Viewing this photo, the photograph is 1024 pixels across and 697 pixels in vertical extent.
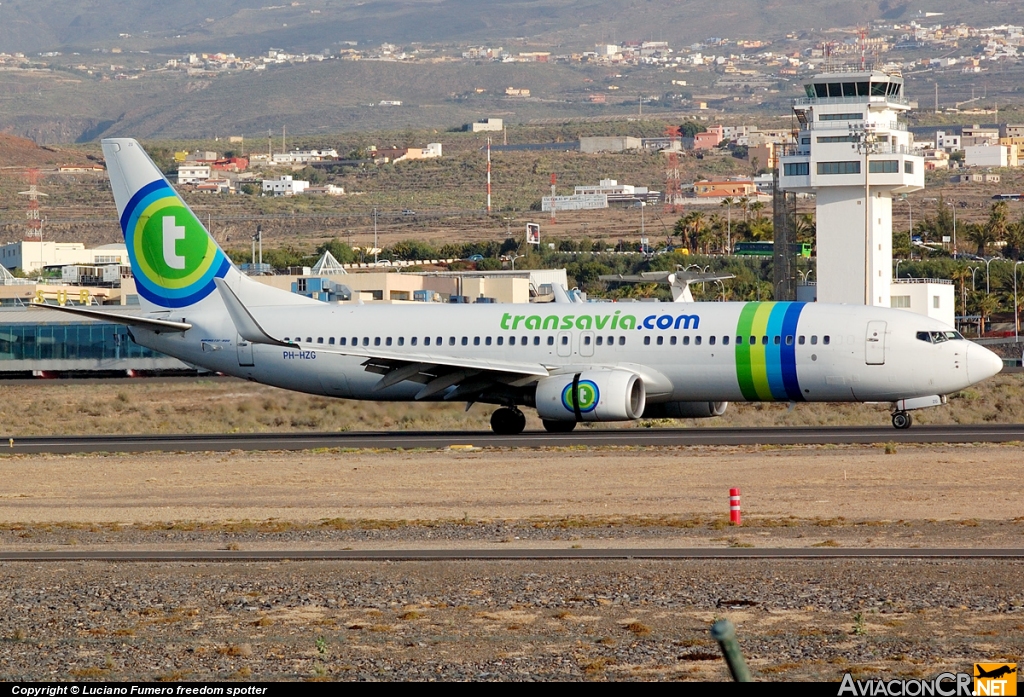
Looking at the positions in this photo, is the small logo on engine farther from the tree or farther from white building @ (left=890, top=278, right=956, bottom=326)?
the tree

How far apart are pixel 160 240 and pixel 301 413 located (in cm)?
901

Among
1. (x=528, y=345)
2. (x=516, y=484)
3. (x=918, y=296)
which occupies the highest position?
(x=918, y=296)

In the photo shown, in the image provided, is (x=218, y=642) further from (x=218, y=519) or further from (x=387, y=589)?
A: (x=218, y=519)

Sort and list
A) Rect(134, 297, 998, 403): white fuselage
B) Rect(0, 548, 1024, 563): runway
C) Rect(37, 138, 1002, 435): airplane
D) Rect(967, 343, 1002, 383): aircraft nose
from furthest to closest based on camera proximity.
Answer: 1. Rect(37, 138, 1002, 435): airplane
2. Rect(134, 297, 998, 403): white fuselage
3. Rect(967, 343, 1002, 383): aircraft nose
4. Rect(0, 548, 1024, 563): runway

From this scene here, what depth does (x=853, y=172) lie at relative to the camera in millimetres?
89375

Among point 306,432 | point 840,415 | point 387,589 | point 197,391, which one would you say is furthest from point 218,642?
point 197,391

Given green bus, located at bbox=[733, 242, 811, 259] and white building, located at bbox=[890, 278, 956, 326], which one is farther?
green bus, located at bbox=[733, 242, 811, 259]

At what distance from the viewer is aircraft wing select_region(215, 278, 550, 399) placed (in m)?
38.4

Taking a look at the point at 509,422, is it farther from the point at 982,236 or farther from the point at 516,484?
the point at 982,236

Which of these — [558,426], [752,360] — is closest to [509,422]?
[558,426]

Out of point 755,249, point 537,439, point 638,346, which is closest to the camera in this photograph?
point 537,439

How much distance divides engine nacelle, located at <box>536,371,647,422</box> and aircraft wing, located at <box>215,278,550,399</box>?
0.79 metres

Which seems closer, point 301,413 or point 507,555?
point 507,555

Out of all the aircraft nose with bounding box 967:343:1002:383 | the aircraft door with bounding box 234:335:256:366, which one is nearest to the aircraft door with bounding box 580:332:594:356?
the aircraft nose with bounding box 967:343:1002:383
